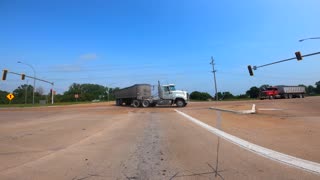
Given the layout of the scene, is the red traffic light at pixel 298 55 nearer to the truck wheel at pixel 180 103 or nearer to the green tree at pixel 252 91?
the truck wheel at pixel 180 103

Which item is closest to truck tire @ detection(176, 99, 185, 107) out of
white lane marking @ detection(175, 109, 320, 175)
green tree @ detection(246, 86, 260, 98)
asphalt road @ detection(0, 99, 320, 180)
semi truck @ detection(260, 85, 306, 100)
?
asphalt road @ detection(0, 99, 320, 180)

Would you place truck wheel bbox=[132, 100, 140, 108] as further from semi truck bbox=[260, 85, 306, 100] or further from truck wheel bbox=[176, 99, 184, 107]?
semi truck bbox=[260, 85, 306, 100]

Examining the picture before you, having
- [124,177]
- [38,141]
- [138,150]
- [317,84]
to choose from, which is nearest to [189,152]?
[138,150]

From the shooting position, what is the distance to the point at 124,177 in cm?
590

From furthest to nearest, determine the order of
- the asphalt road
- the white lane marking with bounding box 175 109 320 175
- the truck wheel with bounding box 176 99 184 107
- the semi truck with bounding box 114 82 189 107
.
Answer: the truck wheel with bounding box 176 99 184 107 < the semi truck with bounding box 114 82 189 107 < the white lane marking with bounding box 175 109 320 175 < the asphalt road

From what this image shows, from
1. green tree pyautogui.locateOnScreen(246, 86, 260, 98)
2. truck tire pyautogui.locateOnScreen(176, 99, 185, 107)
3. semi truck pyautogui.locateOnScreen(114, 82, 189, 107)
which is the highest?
green tree pyautogui.locateOnScreen(246, 86, 260, 98)

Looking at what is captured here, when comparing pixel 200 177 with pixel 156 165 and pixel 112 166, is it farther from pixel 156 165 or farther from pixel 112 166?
pixel 112 166

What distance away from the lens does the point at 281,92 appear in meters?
74.9

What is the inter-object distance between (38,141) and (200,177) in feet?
24.3

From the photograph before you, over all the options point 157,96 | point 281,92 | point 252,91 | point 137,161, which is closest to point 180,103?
point 157,96

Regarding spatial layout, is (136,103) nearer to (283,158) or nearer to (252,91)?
(283,158)

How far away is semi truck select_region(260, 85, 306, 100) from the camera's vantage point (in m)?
73.3

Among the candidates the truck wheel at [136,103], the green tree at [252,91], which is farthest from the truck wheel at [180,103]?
the green tree at [252,91]

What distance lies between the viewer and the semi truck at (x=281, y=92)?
2886 inches
